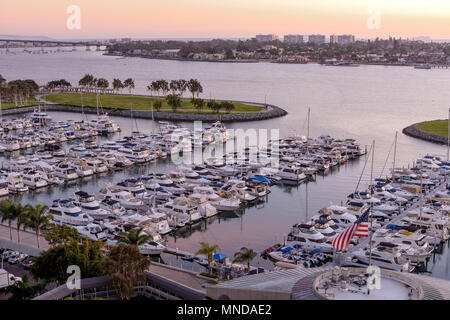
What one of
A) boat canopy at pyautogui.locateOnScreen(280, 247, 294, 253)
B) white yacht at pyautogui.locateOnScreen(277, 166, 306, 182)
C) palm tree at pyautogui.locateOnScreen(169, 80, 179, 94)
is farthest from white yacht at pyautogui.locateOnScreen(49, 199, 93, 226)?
palm tree at pyautogui.locateOnScreen(169, 80, 179, 94)

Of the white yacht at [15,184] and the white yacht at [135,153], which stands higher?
the white yacht at [135,153]

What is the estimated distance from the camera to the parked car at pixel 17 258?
68.1 ft

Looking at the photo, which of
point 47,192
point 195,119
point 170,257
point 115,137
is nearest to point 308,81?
point 195,119

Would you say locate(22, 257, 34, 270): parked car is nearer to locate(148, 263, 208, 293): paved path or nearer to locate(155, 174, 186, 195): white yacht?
locate(148, 263, 208, 293): paved path

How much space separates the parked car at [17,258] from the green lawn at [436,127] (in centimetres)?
4104

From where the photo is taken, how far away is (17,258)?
68.6ft

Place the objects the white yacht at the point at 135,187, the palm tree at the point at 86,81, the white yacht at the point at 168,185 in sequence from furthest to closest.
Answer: the palm tree at the point at 86,81 → the white yacht at the point at 168,185 → the white yacht at the point at 135,187

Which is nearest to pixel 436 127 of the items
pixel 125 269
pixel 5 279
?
pixel 125 269

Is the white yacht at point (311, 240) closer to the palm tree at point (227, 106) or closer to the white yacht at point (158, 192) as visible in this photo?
the white yacht at point (158, 192)

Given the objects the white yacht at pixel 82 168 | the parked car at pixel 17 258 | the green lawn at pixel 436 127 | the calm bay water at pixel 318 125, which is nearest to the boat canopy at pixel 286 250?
the calm bay water at pixel 318 125

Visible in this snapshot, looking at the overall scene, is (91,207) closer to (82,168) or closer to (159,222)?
(159,222)

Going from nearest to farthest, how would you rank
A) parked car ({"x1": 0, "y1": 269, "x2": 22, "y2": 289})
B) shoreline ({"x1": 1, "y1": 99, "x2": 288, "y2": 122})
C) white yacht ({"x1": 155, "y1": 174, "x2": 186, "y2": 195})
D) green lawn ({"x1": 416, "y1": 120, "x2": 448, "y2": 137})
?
parked car ({"x1": 0, "y1": 269, "x2": 22, "y2": 289}) < white yacht ({"x1": 155, "y1": 174, "x2": 186, "y2": 195}) < green lawn ({"x1": 416, "y1": 120, "x2": 448, "y2": 137}) < shoreline ({"x1": 1, "y1": 99, "x2": 288, "y2": 122})

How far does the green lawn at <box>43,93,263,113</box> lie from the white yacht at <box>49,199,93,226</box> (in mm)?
37409

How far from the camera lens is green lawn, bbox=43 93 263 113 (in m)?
66.8
